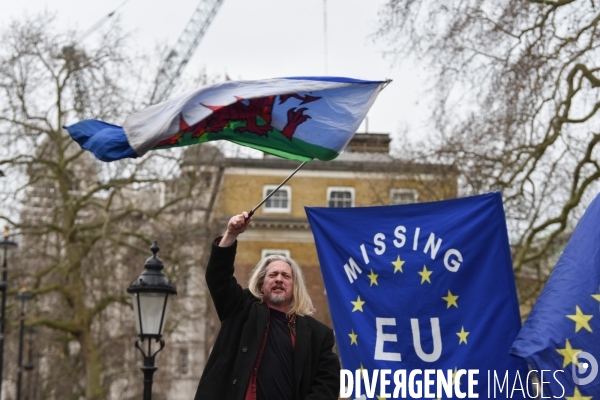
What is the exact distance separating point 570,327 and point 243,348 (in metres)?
1.82

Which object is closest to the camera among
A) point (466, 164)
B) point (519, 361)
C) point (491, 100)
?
point (519, 361)

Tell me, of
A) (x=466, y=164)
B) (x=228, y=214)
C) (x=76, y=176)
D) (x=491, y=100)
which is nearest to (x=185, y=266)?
(x=76, y=176)

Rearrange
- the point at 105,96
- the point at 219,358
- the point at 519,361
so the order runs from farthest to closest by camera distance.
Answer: the point at 105,96 → the point at 519,361 → the point at 219,358

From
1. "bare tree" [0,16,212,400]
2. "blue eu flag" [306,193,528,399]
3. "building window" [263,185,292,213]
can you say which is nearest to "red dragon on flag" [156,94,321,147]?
"blue eu flag" [306,193,528,399]

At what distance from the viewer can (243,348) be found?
6.41 m

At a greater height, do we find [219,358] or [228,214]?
[228,214]

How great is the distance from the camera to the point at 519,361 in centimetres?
689

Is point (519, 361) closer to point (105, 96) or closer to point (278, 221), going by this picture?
point (105, 96)

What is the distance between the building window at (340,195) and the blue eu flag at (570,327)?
49.9 meters

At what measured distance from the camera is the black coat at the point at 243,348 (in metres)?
6.35

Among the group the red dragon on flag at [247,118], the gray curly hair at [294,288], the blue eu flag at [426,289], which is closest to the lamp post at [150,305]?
the blue eu flag at [426,289]

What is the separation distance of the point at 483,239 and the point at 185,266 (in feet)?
83.3

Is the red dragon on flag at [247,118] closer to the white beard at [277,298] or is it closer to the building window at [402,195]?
the white beard at [277,298]

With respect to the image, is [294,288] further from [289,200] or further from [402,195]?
[289,200]
